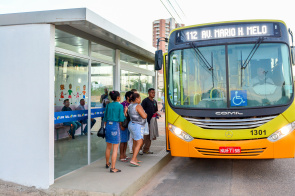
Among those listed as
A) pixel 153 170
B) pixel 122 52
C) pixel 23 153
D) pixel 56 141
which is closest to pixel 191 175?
pixel 153 170

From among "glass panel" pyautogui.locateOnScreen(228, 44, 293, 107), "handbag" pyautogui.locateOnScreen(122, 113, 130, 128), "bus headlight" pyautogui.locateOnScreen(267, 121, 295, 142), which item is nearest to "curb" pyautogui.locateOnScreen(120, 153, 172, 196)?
"handbag" pyautogui.locateOnScreen(122, 113, 130, 128)

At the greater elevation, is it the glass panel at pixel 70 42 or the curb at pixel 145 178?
the glass panel at pixel 70 42

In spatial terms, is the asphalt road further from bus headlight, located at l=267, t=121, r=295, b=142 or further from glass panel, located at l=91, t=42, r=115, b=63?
glass panel, located at l=91, t=42, r=115, b=63

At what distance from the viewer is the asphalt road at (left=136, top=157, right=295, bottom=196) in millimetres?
5273

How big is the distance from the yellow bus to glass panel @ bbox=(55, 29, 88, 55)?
7.05 ft

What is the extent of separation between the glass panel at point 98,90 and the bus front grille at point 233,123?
2.56m

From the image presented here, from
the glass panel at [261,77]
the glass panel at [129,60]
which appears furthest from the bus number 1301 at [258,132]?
the glass panel at [129,60]

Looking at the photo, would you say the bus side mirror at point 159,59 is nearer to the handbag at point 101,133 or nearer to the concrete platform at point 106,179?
the handbag at point 101,133

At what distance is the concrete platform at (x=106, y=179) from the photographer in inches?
190

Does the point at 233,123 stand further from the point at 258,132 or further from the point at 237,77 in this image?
the point at 237,77

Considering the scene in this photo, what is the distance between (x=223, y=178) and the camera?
20.2 ft

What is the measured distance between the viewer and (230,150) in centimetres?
565

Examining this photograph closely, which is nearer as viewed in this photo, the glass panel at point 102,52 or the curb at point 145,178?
the curb at point 145,178

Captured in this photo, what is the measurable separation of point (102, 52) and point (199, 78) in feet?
9.25
